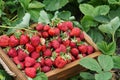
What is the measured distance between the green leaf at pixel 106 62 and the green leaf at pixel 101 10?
378 millimetres

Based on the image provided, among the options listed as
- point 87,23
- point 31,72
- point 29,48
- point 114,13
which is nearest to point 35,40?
point 29,48

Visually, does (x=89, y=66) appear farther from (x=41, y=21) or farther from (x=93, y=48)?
(x=41, y=21)

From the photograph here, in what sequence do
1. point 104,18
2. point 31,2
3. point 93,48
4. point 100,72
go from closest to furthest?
point 100,72, point 93,48, point 104,18, point 31,2

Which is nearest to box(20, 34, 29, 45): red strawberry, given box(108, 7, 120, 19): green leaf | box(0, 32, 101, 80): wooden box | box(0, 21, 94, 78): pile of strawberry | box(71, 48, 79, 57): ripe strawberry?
box(0, 21, 94, 78): pile of strawberry

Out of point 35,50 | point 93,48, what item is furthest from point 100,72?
point 35,50

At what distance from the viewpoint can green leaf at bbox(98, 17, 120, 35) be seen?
74.2 inches

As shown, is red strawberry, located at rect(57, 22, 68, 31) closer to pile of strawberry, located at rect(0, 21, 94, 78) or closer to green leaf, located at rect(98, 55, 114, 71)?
pile of strawberry, located at rect(0, 21, 94, 78)

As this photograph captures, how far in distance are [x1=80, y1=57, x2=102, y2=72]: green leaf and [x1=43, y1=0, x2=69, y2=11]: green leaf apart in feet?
1.72

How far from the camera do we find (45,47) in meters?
1.79

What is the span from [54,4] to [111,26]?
429 mm

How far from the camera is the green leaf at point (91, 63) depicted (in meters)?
1.70

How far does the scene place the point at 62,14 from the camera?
2.05 metres

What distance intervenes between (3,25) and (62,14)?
34 cm

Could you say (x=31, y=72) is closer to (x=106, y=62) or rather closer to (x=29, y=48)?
(x=29, y=48)
